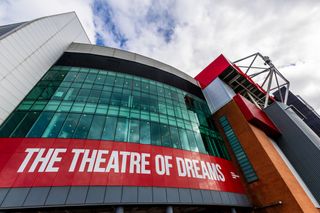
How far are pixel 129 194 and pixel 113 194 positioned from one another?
106 centimetres

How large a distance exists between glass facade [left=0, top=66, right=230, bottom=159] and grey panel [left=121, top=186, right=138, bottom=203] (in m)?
4.08

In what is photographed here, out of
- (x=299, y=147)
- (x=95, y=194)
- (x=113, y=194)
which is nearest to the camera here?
(x=95, y=194)

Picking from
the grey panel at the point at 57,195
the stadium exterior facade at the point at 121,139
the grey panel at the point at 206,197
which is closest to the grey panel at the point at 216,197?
the stadium exterior facade at the point at 121,139

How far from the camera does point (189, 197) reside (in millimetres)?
12289

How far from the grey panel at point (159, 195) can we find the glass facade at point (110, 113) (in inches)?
167

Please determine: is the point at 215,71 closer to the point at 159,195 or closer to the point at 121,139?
the point at 121,139

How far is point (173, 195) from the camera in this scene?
39.0ft

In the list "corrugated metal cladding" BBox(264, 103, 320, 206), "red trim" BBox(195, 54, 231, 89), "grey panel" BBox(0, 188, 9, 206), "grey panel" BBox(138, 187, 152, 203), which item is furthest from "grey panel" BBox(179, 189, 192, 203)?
"red trim" BBox(195, 54, 231, 89)

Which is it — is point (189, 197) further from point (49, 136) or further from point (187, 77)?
point (187, 77)

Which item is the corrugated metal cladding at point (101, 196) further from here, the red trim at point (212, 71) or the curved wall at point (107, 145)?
the red trim at point (212, 71)

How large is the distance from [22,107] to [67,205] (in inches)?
409

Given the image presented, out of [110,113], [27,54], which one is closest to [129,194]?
[110,113]

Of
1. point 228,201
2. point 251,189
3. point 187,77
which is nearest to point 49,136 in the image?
point 228,201

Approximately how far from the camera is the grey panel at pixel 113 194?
10.2 metres
